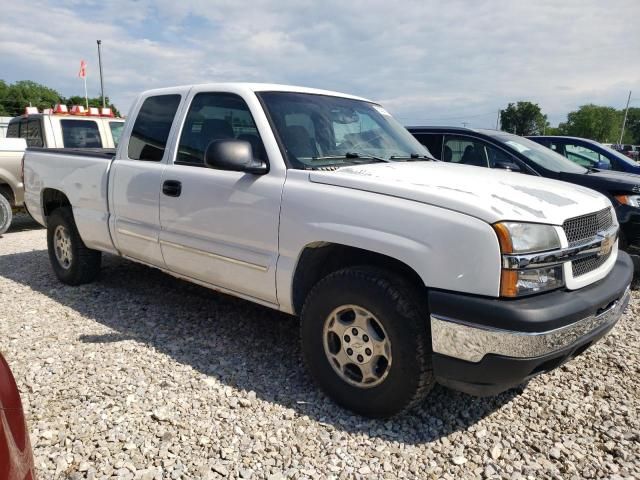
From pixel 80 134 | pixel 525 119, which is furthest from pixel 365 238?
pixel 525 119

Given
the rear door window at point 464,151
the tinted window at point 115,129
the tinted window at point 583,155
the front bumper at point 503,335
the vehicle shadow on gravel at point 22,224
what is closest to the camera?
the front bumper at point 503,335

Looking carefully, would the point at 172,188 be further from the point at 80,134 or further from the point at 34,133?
the point at 34,133

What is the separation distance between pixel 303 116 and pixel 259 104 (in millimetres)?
306

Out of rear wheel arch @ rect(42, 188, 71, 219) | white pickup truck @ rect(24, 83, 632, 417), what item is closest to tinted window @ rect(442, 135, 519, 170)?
white pickup truck @ rect(24, 83, 632, 417)

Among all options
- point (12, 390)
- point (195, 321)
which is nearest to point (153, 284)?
point (195, 321)

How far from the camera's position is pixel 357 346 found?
2723mm

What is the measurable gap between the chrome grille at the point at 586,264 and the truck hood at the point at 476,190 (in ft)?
0.81

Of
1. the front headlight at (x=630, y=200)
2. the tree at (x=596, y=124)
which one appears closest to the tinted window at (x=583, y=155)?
the front headlight at (x=630, y=200)

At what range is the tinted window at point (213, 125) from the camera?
10.8 ft

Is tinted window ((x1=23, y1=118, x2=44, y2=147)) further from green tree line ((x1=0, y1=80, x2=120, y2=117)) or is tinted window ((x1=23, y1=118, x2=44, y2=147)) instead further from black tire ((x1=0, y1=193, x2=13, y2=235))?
green tree line ((x1=0, y1=80, x2=120, y2=117))

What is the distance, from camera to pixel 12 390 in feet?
4.62

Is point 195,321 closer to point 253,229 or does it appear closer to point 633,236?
point 253,229

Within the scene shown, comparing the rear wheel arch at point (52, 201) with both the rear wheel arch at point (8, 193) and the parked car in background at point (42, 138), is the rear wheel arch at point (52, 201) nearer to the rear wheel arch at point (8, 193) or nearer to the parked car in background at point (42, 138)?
the parked car in background at point (42, 138)

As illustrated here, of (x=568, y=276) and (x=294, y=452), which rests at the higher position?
(x=568, y=276)
